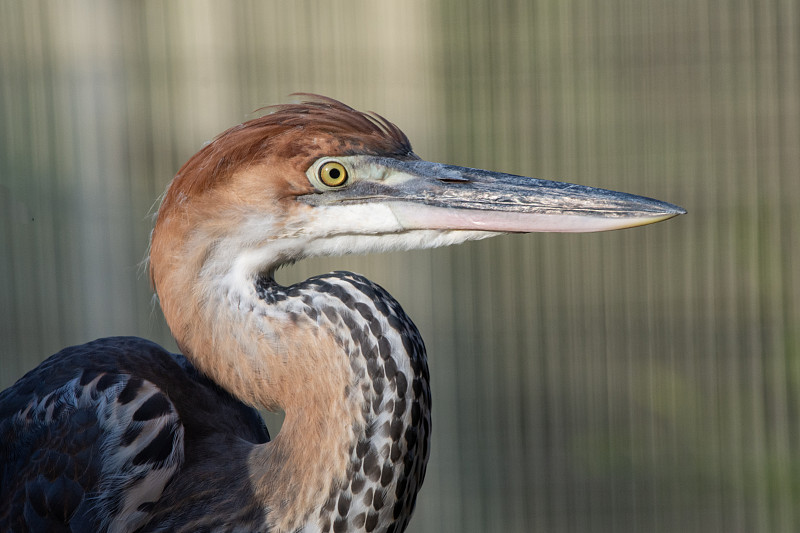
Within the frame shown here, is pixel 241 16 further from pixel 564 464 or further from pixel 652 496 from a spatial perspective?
pixel 652 496

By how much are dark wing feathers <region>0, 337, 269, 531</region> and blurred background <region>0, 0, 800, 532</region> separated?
1.37 m

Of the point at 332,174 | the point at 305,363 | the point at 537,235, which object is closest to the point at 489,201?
the point at 332,174

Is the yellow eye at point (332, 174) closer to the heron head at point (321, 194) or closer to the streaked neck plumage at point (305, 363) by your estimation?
the heron head at point (321, 194)

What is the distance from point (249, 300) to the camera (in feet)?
4.64

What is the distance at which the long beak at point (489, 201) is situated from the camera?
1.40 meters

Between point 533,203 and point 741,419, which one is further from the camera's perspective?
point 741,419

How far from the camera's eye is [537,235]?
2996 millimetres

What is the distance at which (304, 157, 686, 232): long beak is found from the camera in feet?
4.60

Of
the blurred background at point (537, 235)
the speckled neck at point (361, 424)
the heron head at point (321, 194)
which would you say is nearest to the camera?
the speckled neck at point (361, 424)

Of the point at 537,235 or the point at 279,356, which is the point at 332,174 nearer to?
the point at 279,356

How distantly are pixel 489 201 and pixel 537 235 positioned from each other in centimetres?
161

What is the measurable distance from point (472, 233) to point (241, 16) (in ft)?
6.42

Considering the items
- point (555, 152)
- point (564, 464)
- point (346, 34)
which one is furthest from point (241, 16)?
point (564, 464)

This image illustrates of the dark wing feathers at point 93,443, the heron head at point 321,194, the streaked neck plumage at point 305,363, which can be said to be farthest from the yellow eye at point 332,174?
the dark wing feathers at point 93,443
